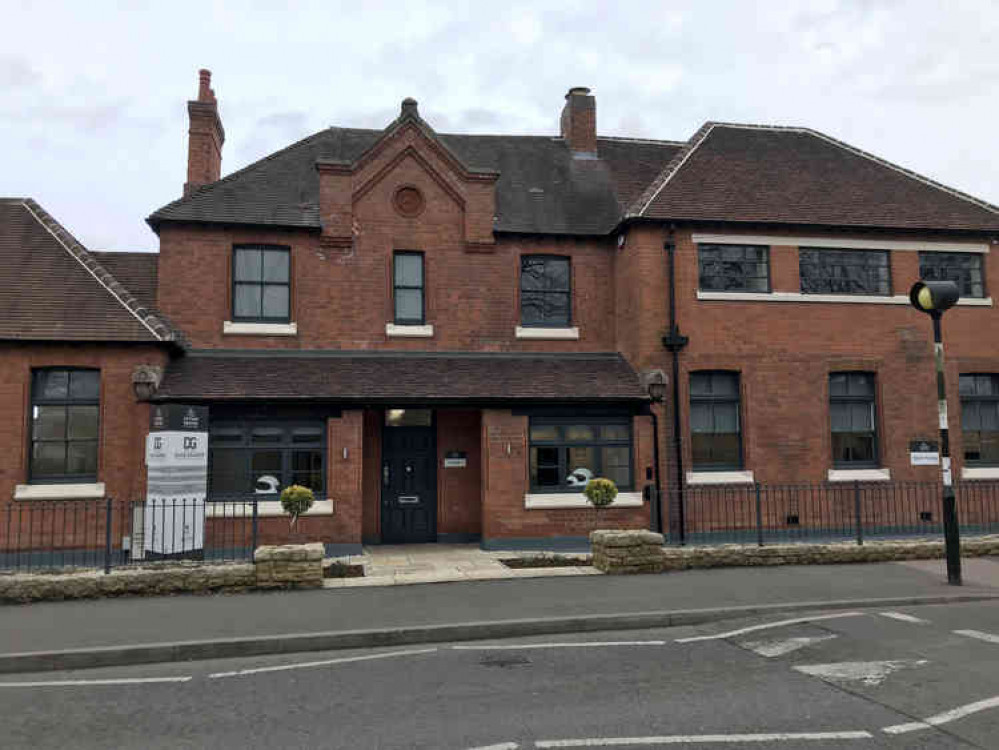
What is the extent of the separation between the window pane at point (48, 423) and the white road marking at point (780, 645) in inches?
489

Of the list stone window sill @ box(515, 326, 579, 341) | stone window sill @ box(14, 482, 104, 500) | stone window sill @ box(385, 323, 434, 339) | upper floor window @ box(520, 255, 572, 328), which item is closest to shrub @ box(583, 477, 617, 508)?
stone window sill @ box(515, 326, 579, 341)

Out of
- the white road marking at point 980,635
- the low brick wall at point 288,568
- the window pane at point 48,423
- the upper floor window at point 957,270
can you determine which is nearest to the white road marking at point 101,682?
the low brick wall at point 288,568

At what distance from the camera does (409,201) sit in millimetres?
16797

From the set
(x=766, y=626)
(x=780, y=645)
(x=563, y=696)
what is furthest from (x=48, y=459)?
(x=780, y=645)

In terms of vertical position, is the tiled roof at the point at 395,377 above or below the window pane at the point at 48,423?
above

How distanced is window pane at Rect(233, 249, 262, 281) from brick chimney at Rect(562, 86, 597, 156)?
8608mm

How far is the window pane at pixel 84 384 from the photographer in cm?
1416

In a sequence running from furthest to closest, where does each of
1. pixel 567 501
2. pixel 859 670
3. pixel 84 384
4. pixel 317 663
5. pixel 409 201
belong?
1. pixel 409 201
2. pixel 567 501
3. pixel 84 384
4. pixel 317 663
5. pixel 859 670

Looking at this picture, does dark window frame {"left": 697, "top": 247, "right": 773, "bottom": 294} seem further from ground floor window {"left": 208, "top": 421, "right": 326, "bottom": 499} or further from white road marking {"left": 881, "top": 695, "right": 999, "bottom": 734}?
white road marking {"left": 881, "top": 695, "right": 999, "bottom": 734}

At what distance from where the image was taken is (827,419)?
16359 millimetres

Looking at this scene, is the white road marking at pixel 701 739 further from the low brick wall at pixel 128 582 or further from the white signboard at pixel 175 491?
the white signboard at pixel 175 491

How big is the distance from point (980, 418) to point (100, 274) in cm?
1911

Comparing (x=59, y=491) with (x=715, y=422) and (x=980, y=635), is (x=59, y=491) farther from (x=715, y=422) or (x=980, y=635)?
(x=980, y=635)

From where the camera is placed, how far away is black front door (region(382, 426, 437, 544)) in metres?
15.9
